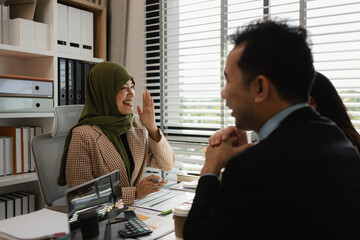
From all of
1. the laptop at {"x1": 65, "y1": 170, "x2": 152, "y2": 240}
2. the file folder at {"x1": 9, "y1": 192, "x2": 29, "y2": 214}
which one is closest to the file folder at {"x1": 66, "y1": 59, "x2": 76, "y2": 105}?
the file folder at {"x1": 9, "y1": 192, "x2": 29, "y2": 214}

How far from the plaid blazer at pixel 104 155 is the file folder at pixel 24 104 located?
666 mm

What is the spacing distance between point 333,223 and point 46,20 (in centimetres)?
249

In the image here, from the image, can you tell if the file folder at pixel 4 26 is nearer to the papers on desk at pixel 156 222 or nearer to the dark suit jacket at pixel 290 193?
the papers on desk at pixel 156 222

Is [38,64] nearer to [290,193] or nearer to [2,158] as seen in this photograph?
[2,158]

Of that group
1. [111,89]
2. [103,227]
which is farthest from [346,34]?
[103,227]

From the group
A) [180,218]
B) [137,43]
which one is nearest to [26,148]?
[137,43]

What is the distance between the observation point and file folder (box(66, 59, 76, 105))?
8.74 feet

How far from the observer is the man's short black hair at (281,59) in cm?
84

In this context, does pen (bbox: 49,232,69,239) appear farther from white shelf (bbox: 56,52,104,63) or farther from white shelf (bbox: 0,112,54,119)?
white shelf (bbox: 56,52,104,63)

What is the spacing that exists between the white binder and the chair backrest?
93 centimetres

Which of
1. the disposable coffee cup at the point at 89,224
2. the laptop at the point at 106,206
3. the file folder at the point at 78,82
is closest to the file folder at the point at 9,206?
the file folder at the point at 78,82

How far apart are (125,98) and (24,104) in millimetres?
779

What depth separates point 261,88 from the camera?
86 centimetres

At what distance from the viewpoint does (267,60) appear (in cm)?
84
